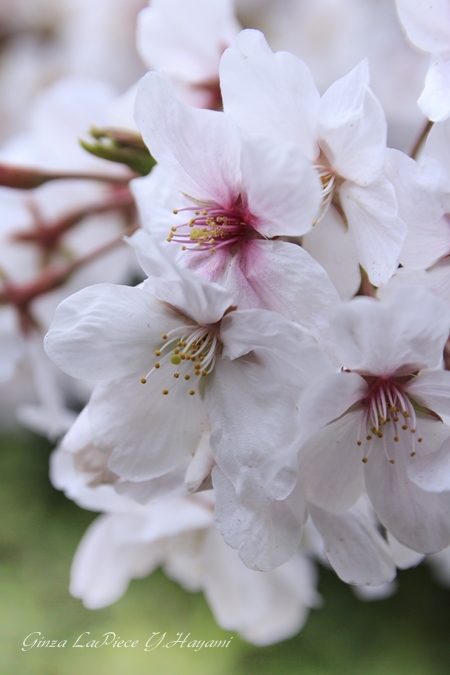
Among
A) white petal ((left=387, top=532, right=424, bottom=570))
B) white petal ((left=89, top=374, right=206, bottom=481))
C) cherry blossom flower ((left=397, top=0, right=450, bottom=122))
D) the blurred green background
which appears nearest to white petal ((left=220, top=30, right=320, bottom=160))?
cherry blossom flower ((left=397, top=0, right=450, bottom=122))

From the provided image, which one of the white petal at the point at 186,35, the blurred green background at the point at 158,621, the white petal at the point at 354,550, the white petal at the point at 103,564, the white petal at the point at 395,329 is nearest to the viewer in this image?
the white petal at the point at 395,329

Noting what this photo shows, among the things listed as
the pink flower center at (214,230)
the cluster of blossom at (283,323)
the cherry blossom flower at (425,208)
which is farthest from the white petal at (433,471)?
the pink flower center at (214,230)

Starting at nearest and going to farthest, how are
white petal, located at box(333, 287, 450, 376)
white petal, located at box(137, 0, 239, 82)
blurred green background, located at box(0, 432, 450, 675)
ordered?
1. white petal, located at box(333, 287, 450, 376)
2. white petal, located at box(137, 0, 239, 82)
3. blurred green background, located at box(0, 432, 450, 675)

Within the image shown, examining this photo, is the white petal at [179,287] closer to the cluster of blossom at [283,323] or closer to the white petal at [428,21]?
the cluster of blossom at [283,323]

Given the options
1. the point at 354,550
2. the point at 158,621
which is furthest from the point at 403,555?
the point at 158,621

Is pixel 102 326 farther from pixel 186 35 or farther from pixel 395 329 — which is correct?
pixel 186 35

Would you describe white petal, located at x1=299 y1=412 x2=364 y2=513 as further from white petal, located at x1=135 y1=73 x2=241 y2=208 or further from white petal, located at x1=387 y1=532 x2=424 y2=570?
white petal, located at x1=135 y1=73 x2=241 y2=208
